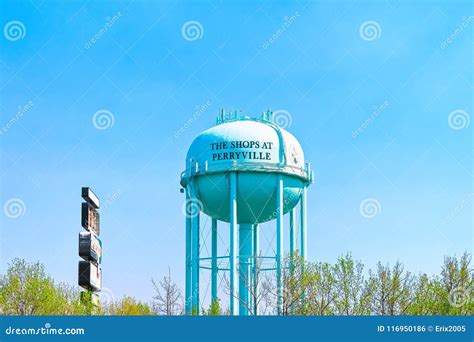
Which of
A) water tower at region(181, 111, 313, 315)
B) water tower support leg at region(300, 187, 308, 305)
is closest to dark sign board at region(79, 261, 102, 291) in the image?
water tower at region(181, 111, 313, 315)

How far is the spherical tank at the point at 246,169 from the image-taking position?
39312 mm

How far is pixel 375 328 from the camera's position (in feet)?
65.0

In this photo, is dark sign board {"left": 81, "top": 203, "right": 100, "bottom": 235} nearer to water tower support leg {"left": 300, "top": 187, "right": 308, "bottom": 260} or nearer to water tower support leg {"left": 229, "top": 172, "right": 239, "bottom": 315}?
water tower support leg {"left": 229, "top": 172, "right": 239, "bottom": 315}

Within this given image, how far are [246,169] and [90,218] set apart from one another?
929 cm

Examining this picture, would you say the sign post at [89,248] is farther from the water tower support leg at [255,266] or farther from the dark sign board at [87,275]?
the water tower support leg at [255,266]

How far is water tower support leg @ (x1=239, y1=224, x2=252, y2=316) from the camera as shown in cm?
3953

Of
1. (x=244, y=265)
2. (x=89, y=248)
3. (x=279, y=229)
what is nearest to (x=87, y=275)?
(x=89, y=248)

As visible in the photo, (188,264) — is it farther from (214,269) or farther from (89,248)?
(89,248)

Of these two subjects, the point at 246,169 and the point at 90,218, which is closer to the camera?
the point at 90,218

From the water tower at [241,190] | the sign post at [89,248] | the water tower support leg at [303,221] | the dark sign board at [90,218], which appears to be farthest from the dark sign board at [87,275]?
the water tower support leg at [303,221]

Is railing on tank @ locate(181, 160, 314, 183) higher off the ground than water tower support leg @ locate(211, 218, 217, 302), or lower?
higher

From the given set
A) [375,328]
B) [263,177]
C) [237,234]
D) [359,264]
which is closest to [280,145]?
[263,177]

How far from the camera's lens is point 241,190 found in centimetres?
3919

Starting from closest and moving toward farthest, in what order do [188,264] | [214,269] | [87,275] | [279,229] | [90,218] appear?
[87,275] → [90,218] → [279,229] → [188,264] → [214,269]
